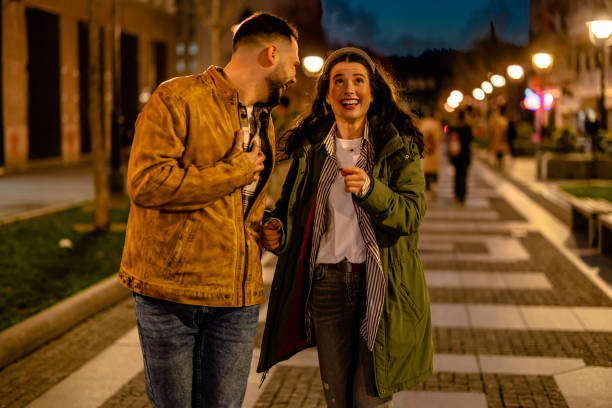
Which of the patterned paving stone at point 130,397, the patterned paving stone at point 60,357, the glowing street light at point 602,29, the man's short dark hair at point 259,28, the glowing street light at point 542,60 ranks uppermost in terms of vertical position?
the glowing street light at point 542,60

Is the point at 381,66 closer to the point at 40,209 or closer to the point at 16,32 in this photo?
the point at 40,209

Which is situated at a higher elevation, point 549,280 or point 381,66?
point 381,66

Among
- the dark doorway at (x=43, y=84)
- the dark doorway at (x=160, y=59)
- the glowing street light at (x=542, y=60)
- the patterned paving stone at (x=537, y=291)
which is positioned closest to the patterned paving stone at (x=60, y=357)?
the patterned paving stone at (x=537, y=291)

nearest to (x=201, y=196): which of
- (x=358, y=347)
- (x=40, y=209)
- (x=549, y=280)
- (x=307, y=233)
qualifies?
(x=307, y=233)

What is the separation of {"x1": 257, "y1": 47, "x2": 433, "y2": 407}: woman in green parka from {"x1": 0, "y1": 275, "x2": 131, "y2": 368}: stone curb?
3.16 meters

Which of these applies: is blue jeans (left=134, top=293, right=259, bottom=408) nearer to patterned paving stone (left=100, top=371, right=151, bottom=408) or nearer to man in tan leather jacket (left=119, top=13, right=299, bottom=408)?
man in tan leather jacket (left=119, top=13, right=299, bottom=408)

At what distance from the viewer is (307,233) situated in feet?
11.2

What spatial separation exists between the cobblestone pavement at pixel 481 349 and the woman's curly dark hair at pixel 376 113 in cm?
207

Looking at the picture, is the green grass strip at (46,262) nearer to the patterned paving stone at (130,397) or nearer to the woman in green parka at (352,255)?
the patterned paving stone at (130,397)

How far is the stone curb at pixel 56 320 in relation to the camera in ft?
19.5

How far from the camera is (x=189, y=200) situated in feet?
8.83

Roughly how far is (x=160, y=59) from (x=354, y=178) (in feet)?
149

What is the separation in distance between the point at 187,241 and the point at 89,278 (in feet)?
20.1

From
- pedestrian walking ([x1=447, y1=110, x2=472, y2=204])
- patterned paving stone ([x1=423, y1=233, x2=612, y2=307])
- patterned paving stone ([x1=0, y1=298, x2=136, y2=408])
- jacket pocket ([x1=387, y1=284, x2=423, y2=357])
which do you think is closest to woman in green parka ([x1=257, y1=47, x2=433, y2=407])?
jacket pocket ([x1=387, y1=284, x2=423, y2=357])
